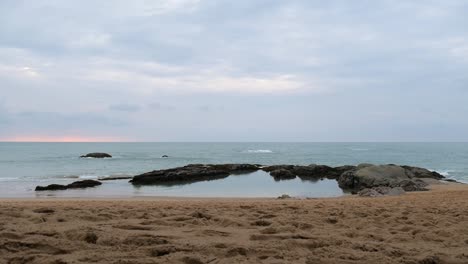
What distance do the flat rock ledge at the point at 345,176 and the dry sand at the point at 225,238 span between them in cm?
1246

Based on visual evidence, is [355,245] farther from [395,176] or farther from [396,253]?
[395,176]

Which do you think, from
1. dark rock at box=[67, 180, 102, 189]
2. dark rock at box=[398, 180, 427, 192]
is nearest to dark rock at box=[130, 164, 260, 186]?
dark rock at box=[67, 180, 102, 189]

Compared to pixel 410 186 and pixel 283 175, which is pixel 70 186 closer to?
pixel 283 175

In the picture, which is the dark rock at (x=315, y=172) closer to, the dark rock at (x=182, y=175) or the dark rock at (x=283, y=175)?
the dark rock at (x=283, y=175)

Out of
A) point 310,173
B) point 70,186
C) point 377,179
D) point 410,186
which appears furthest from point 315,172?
point 70,186

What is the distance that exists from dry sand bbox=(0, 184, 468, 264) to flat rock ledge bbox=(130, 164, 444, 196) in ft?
40.9

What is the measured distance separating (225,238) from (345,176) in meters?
23.9

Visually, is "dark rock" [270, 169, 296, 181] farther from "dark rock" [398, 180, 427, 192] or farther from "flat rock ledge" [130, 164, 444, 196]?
"dark rock" [398, 180, 427, 192]

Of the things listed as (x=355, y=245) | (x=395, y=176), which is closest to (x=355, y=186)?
(x=395, y=176)

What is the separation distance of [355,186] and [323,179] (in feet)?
22.8

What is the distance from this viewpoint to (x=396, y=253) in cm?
457

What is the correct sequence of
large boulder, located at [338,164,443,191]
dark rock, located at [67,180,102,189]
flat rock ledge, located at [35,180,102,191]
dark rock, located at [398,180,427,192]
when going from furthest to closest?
dark rock, located at [67,180,102,189], flat rock ledge, located at [35,180,102,191], large boulder, located at [338,164,443,191], dark rock, located at [398,180,427,192]

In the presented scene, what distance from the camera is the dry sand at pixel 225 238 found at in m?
4.28

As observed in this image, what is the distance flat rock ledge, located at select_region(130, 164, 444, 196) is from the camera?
2250 cm
